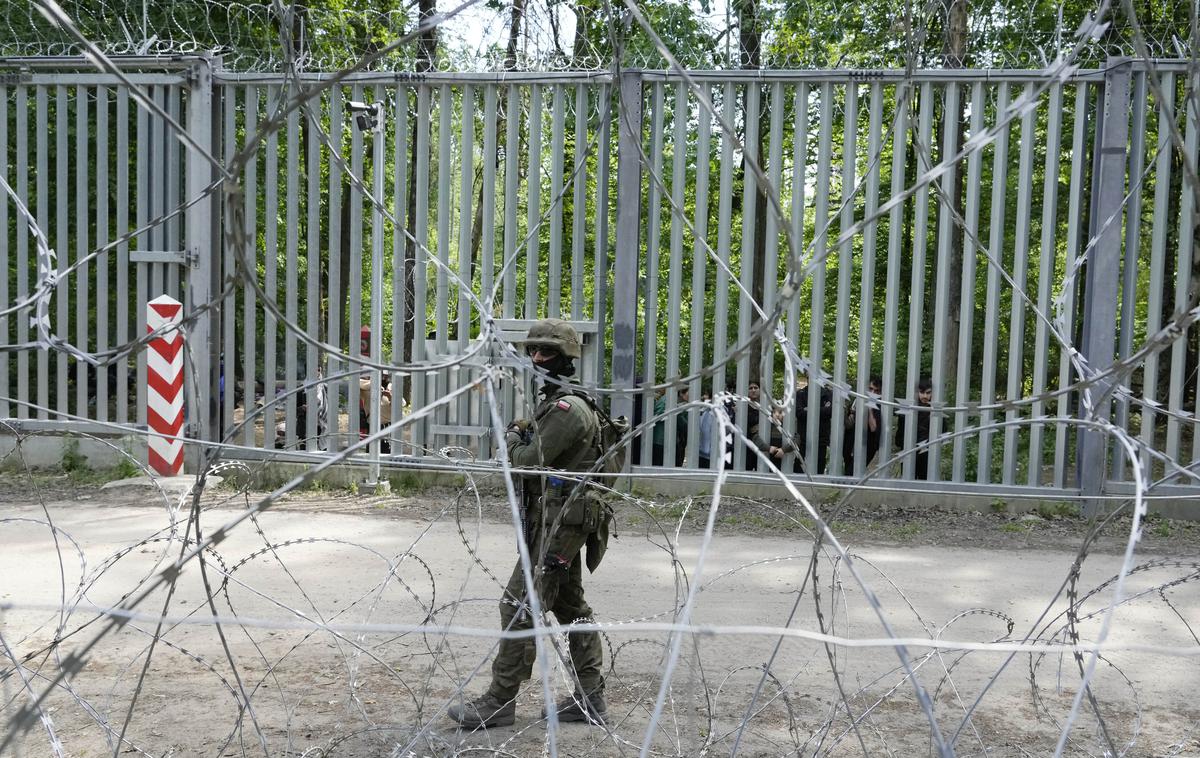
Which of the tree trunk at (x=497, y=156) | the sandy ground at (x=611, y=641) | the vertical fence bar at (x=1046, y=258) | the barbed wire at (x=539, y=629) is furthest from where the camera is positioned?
the tree trunk at (x=497, y=156)

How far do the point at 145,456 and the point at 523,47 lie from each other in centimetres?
425

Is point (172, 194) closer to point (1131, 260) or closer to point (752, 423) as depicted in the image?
point (752, 423)

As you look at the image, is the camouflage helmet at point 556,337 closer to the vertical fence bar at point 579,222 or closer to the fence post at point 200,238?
the vertical fence bar at point 579,222

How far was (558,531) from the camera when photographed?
4.03 meters

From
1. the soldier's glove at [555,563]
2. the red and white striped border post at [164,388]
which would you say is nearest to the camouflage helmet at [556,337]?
the soldier's glove at [555,563]

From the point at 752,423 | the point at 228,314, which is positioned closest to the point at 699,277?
the point at 752,423

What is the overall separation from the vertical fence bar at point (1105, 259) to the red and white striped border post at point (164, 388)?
256 inches

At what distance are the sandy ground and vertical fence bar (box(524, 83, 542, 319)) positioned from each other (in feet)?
5.18

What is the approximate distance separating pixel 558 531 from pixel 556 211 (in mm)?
4686

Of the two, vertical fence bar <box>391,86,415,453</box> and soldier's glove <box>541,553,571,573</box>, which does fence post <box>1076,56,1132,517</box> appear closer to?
vertical fence bar <box>391,86,415,453</box>

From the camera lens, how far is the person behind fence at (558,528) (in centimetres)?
402

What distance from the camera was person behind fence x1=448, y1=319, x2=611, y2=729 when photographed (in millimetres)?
4016

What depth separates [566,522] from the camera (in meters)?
4.03

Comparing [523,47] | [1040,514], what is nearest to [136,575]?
[523,47]
